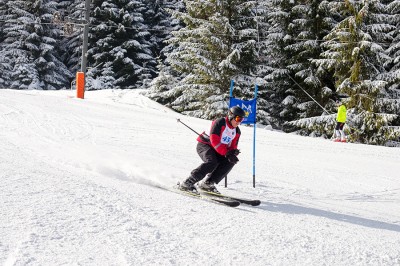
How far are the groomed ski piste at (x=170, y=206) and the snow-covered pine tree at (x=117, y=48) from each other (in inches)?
1013

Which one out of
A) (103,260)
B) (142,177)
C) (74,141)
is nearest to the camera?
(103,260)

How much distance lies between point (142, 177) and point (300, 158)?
5.04m

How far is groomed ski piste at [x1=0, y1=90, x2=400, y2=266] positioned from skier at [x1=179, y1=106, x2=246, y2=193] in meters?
0.42

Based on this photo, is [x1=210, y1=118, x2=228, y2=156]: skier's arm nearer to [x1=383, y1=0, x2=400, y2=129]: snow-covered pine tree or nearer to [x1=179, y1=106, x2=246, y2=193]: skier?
[x1=179, y1=106, x2=246, y2=193]: skier

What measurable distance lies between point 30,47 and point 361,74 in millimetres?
29046

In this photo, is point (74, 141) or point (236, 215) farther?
point (74, 141)

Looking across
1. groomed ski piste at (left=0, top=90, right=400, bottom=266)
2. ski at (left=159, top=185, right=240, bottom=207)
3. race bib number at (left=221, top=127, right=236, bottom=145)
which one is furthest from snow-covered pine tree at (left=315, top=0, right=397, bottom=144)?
ski at (left=159, top=185, right=240, bottom=207)

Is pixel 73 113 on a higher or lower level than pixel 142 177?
higher

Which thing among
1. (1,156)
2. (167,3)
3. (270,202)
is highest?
(167,3)

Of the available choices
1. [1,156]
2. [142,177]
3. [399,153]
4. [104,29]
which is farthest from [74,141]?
[104,29]

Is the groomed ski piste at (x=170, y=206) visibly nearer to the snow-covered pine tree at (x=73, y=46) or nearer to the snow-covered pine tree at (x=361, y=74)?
the snow-covered pine tree at (x=361, y=74)

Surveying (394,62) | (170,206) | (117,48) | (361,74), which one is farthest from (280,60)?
(170,206)

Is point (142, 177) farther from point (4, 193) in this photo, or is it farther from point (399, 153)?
point (399, 153)

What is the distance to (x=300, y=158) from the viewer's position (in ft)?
34.4
